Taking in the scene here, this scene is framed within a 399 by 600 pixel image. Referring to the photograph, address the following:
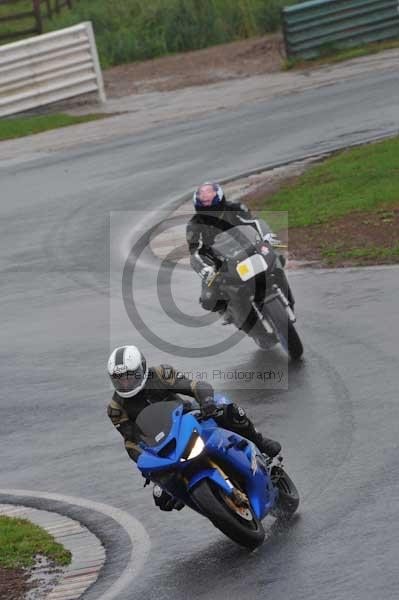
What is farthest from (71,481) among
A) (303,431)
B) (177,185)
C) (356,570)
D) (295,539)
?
(177,185)

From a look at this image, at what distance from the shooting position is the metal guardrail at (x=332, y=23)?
3300 cm

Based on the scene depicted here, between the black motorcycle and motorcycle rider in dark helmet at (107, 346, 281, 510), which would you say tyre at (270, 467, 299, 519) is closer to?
motorcycle rider in dark helmet at (107, 346, 281, 510)

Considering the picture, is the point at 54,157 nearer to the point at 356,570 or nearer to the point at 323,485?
the point at 323,485

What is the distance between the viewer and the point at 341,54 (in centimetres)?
3372

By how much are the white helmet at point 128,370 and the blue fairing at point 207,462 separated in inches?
16.3

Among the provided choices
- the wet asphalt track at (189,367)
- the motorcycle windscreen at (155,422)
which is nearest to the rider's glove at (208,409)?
the motorcycle windscreen at (155,422)

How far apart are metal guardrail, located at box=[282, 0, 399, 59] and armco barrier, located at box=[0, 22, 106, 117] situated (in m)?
5.56

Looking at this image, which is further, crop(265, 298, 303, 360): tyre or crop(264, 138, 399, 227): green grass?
Result: crop(264, 138, 399, 227): green grass

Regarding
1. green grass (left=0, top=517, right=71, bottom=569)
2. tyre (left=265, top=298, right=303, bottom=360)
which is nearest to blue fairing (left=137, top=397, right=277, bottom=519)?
green grass (left=0, top=517, right=71, bottom=569)

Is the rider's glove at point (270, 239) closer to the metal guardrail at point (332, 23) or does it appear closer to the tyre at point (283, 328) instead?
the tyre at point (283, 328)

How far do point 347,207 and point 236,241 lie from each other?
22.5 ft

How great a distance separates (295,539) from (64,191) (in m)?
15.7

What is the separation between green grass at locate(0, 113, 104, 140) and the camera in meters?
30.0

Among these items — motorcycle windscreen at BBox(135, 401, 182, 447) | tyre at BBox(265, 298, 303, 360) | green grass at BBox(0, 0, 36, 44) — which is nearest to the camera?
motorcycle windscreen at BBox(135, 401, 182, 447)
